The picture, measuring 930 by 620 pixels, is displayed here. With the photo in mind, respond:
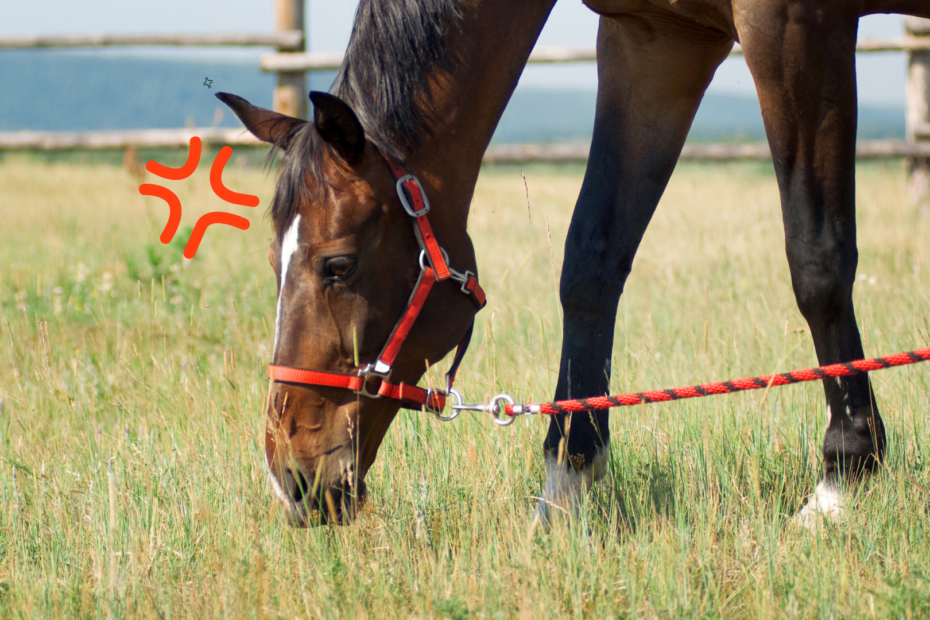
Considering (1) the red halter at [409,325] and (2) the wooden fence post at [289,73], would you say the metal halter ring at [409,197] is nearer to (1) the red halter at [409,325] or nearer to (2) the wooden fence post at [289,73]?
(1) the red halter at [409,325]

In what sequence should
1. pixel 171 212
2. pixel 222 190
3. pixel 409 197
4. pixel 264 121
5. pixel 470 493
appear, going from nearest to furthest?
pixel 409 197
pixel 264 121
pixel 470 493
pixel 222 190
pixel 171 212

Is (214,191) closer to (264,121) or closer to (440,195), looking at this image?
(264,121)

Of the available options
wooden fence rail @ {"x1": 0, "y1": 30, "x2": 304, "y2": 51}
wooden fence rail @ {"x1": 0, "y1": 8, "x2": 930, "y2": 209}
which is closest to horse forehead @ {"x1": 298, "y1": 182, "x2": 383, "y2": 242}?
wooden fence rail @ {"x1": 0, "y1": 8, "x2": 930, "y2": 209}

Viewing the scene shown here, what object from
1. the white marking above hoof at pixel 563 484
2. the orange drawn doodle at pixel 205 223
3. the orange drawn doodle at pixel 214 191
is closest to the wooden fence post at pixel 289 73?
the orange drawn doodle at pixel 214 191

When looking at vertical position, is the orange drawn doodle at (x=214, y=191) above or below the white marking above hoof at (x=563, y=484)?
above

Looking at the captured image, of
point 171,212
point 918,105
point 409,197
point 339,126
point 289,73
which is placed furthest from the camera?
point 918,105

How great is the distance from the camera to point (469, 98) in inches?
73.8

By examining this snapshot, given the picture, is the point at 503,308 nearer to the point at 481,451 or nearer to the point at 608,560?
the point at 481,451

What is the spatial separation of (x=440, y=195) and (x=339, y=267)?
318 mm

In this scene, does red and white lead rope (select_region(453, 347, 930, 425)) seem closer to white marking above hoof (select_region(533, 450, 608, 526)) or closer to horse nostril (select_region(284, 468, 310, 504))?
white marking above hoof (select_region(533, 450, 608, 526))

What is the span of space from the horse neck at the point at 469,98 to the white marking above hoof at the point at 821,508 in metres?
1.12

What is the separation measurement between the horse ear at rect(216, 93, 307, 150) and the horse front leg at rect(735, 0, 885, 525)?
1124 mm

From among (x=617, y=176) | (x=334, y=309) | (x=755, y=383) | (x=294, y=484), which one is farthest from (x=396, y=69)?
(x=755, y=383)

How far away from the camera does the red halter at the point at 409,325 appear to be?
5.71 ft
